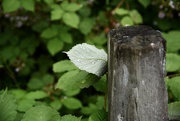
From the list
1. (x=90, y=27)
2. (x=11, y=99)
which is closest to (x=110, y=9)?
(x=90, y=27)

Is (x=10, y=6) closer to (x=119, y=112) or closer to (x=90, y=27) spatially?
(x=90, y=27)

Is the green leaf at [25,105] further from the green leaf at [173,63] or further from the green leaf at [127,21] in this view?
the green leaf at [127,21]

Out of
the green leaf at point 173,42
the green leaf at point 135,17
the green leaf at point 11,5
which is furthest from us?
the green leaf at point 135,17

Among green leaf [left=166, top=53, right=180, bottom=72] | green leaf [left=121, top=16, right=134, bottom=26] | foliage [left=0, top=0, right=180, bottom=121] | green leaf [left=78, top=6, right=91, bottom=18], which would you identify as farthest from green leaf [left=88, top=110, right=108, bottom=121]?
green leaf [left=78, top=6, right=91, bottom=18]

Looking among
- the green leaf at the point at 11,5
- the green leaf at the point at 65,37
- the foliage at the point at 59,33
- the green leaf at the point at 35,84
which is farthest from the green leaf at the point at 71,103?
the green leaf at the point at 11,5

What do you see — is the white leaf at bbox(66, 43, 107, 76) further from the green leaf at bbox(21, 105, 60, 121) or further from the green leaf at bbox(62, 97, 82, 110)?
the green leaf at bbox(62, 97, 82, 110)

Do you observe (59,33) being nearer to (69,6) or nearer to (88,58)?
(69,6)

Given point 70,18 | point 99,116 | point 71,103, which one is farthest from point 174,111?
point 70,18
